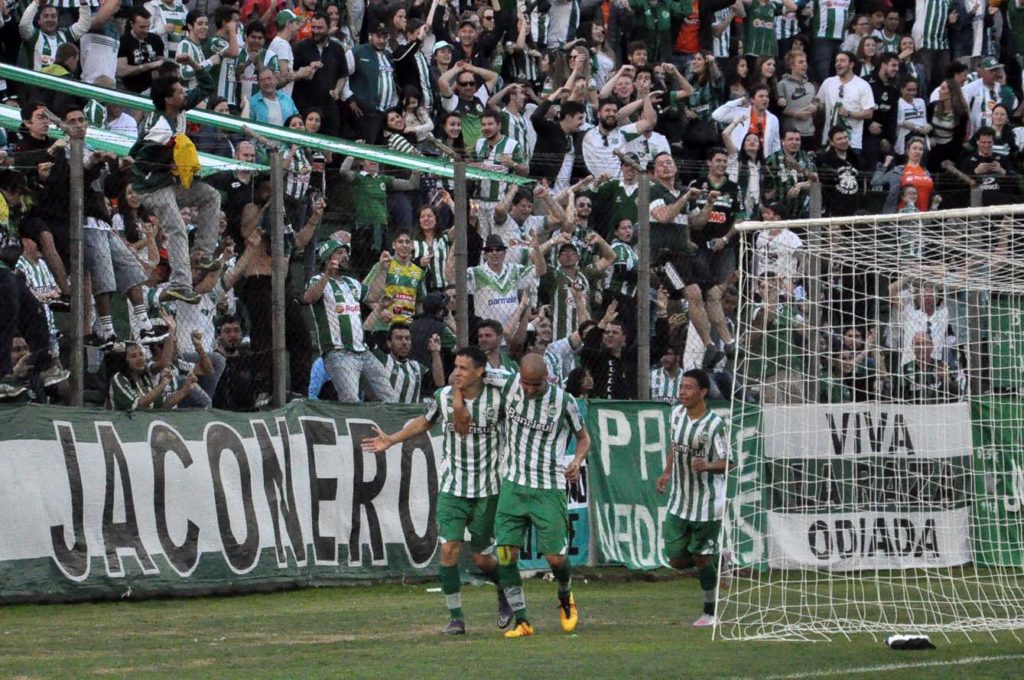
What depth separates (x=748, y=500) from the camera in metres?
17.2

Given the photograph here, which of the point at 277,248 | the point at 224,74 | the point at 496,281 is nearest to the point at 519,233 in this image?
the point at 496,281

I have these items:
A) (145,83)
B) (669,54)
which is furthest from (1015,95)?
(145,83)

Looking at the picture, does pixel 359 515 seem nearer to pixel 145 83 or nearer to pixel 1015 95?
Result: pixel 145 83

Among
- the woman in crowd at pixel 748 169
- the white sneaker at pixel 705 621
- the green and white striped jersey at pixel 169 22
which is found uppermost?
the green and white striped jersey at pixel 169 22

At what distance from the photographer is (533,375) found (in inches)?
486

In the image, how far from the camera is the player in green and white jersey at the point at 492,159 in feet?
57.4

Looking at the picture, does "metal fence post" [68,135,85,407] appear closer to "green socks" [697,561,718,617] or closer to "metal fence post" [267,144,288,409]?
"metal fence post" [267,144,288,409]

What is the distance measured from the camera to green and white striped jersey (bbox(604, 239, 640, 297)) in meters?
17.6

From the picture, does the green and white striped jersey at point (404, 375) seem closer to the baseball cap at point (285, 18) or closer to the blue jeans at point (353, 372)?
the blue jeans at point (353, 372)

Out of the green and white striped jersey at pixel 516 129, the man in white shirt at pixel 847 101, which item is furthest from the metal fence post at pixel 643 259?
the man in white shirt at pixel 847 101

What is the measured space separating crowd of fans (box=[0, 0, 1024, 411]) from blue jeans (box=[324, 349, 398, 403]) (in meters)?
0.03

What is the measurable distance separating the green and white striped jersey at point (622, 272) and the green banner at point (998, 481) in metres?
3.86

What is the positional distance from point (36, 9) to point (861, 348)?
9.00 m

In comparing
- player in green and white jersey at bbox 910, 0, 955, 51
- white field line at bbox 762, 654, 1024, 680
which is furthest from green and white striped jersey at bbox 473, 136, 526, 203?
player in green and white jersey at bbox 910, 0, 955, 51
